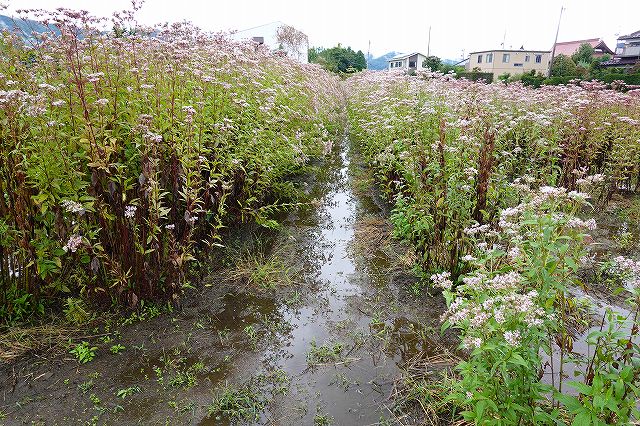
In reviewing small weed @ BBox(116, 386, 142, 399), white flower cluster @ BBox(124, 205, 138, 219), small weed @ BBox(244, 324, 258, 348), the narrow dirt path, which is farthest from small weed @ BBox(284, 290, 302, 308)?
white flower cluster @ BBox(124, 205, 138, 219)

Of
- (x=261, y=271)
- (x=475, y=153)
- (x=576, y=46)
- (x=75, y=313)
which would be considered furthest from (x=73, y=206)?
(x=576, y=46)

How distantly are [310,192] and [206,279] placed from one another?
3.45m

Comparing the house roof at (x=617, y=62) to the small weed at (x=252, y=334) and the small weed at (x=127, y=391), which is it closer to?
the small weed at (x=252, y=334)

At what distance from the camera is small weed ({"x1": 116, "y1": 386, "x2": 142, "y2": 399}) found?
8.66 feet

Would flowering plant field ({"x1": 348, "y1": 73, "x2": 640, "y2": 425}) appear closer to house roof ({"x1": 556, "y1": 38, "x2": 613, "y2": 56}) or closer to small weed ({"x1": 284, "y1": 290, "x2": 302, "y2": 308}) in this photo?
small weed ({"x1": 284, "y1": 290, "x2": 302, "y2": 308})

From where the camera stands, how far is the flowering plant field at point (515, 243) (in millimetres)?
1819

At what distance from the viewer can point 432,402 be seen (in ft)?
8.49

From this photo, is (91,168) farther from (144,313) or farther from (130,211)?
(144,313)

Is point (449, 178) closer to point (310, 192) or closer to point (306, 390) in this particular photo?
point (306, 390)

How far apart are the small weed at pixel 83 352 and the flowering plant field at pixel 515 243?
8.38 feet

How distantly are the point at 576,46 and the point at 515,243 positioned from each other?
67013mm

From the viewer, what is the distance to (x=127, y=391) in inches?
105

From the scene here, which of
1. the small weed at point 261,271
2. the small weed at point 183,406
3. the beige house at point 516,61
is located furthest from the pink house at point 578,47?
the small weed at point 183,406

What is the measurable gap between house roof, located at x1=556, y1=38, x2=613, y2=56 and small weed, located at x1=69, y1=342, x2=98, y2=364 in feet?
209
